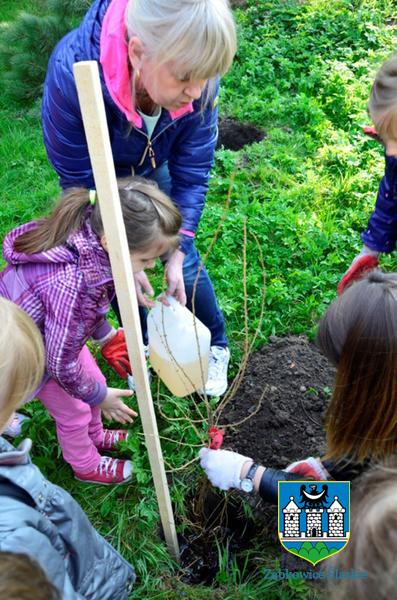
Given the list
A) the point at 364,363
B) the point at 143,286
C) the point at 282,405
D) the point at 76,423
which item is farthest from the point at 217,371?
the point at 364,363

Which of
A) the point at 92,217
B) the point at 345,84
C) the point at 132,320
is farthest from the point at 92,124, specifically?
the point at 345,84

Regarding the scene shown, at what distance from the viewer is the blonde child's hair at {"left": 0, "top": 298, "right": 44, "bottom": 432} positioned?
132cm

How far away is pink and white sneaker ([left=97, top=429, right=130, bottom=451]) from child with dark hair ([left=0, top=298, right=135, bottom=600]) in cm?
76

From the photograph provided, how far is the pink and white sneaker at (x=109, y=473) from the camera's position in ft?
7.39

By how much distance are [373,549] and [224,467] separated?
2.90 ft

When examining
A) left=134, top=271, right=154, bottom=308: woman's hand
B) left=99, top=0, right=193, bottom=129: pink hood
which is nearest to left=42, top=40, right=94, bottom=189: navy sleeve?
left=99, top=0, right=193, bottom=129: pink hood

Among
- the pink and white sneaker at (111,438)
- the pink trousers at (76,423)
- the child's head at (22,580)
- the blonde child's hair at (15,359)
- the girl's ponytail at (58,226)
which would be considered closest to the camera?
the child's head at (22,580)

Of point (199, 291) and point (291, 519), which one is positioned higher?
point (199, 291)

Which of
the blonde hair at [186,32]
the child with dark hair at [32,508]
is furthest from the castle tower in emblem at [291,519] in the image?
the blonde hair at [186,32]

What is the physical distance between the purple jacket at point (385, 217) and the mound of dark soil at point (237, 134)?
2.00m

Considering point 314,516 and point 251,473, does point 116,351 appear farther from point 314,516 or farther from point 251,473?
point 314,516

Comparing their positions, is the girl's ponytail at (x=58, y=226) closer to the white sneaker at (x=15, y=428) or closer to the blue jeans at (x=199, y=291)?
the blue jeans at (x=199, y=291)

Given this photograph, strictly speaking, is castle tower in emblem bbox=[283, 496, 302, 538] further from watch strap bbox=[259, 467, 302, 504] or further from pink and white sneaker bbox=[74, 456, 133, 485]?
pink and white sneaker bbox=[74, 456, 133, 485]

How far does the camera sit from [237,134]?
430 centimetres
